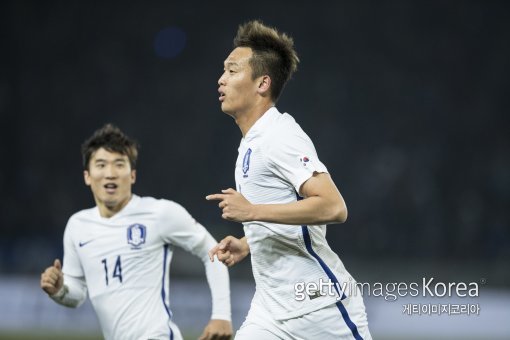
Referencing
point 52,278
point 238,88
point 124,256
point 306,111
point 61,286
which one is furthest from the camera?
point 306,111

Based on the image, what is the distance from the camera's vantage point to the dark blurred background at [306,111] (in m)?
15.1

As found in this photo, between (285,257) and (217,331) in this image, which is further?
(217,331)

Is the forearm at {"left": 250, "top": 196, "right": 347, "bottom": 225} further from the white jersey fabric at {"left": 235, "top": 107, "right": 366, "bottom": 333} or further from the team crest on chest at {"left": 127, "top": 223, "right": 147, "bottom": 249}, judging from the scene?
the team crest on chest at {"left": 127, "top": 223, "right": 147, "bottom": 249}

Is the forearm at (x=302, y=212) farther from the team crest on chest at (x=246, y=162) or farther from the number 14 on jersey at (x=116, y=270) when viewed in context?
the number 14 on jersey at (x=116, y=270)

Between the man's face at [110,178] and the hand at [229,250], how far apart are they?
4.76 feet

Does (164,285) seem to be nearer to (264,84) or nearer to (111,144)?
(111,144)

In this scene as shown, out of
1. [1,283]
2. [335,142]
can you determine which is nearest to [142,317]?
[1,283]

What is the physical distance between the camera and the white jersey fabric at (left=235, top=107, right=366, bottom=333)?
13.4 feet

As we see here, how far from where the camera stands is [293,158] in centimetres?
393

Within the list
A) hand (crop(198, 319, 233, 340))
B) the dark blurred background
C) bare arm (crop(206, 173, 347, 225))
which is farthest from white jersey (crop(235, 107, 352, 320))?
the dark blurred background

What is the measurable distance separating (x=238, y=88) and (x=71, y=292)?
1881 mm

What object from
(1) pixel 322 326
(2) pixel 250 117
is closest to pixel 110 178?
(2) pixel 250 117

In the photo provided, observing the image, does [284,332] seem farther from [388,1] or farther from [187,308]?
[388,1]

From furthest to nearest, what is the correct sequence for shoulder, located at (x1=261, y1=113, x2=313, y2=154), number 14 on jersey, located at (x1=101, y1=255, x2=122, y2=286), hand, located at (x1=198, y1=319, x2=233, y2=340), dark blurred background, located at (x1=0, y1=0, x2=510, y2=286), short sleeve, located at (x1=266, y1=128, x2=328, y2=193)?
dark blurred background, located at (x1=0, y1=0, x2=510, y2=286)
number 14 on jersey, located at (x1=101, y1=255, x2=122, y2=286)
hand, located at (x1=198, y1=319, x2=233, y2=340)
shoulder, located at (x1=261, y1=113, x2=313, y2=154)
short sleeve, located at (x1=266, y1=128, x2=328, y2=193)
